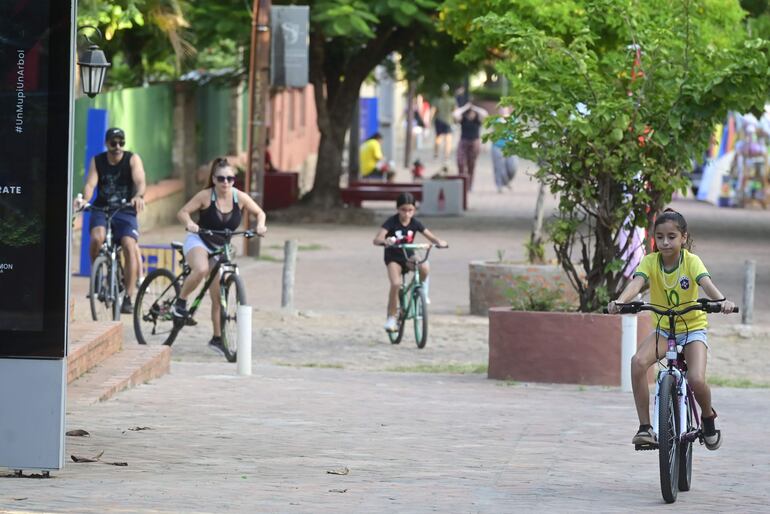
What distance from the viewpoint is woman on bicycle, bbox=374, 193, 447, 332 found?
49.2ft

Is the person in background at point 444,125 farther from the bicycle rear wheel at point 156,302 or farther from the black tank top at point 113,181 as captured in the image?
the bicycle rear wheel at point 156,302

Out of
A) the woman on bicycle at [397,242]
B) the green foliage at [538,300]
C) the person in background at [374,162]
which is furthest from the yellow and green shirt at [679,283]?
the person in background at [374,162]

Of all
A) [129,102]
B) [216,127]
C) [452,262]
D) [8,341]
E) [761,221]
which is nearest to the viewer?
[8,341]

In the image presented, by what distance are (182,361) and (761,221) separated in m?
20.5

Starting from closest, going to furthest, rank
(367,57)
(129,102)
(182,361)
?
1. (182,361)
2. (129,102)
3. (367,57)

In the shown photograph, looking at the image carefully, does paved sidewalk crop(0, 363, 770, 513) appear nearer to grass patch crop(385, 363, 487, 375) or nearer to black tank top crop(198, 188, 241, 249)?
grass patch crop(385, 363, 487, 375)

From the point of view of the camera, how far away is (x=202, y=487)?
757 cm

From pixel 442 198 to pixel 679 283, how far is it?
24103mm

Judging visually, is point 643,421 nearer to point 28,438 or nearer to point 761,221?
point 28,438

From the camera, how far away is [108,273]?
14570 mm

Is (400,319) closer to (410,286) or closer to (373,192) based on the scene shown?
(410,286)

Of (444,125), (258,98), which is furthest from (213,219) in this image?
(444,125)

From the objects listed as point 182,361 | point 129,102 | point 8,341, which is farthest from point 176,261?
point 8,341

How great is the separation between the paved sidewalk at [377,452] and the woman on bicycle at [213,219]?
3.04 feet
